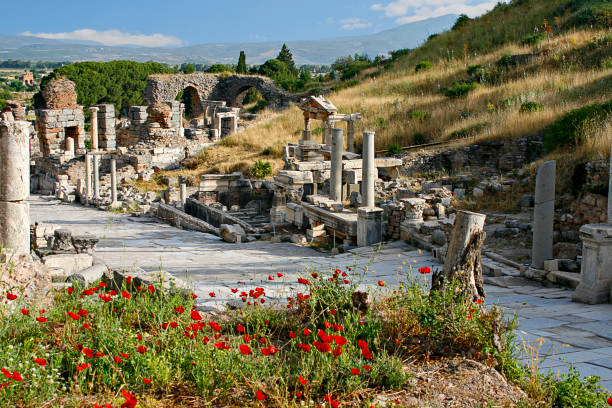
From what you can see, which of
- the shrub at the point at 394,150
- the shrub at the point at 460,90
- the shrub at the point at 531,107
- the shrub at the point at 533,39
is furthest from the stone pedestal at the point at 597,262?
the shrub at the point at 533,39

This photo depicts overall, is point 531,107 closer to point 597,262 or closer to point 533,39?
point 533,39

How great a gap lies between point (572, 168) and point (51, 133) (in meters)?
26.5

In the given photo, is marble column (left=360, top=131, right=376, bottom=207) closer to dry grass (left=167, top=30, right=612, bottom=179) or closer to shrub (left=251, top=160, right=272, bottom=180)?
dry grass (left=167, top=30, right=612, bottom=179)

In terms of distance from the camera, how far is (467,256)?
6.13 metres

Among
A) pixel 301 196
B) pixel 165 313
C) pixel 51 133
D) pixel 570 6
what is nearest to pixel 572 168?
pixel 301 196

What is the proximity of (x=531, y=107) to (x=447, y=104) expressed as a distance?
17.5ft

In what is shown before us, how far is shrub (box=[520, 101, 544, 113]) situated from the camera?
20.1 meters

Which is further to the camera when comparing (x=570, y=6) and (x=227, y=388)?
(x=570, y=6)

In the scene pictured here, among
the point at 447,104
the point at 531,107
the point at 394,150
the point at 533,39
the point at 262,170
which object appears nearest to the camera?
the point at 531,107

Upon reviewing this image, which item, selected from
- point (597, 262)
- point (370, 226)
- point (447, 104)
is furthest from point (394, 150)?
point (597, 262)

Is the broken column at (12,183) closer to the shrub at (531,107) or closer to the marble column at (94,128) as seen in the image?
the shrub at (531,107)

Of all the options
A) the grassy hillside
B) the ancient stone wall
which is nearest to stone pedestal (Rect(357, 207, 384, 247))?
the grassy hillside

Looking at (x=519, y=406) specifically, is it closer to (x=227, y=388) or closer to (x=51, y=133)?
(x=227, y=388)

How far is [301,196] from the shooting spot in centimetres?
1805
